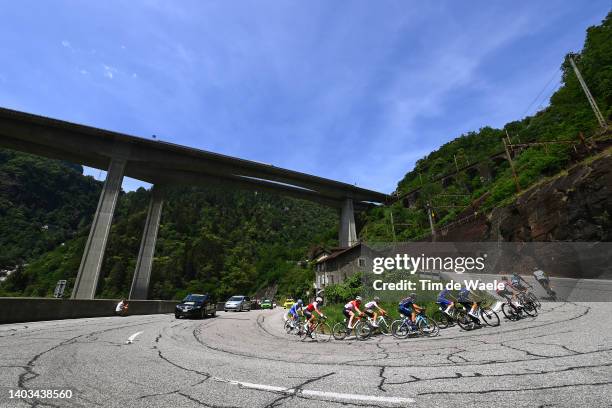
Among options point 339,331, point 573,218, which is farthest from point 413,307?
point 573,218

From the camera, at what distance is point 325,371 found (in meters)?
6.34

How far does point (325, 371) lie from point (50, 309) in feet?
58.5

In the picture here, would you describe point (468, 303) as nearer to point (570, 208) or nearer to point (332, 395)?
point (332, 395)

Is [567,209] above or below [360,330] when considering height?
above

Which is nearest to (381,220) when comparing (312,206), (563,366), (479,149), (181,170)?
(479,149)

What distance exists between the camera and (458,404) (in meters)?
4.15

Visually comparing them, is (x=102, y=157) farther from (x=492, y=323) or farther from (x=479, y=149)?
(x=479, y=149)

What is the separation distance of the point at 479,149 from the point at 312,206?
97.0 metres

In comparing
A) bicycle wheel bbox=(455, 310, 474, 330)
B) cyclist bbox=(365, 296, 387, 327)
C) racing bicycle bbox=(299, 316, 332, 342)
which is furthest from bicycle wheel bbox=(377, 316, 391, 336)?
bicycle wheel bbox=(455, 310, 474, 330)

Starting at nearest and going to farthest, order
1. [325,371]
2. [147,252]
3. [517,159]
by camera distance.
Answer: [325,371], [147,252], [517,159]

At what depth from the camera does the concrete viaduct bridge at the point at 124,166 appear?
3022cm

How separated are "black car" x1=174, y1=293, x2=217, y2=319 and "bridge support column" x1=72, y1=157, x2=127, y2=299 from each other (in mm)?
13497

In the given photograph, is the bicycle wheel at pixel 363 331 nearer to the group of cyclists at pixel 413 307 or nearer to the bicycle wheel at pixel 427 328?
the group of cyclists at pixel 413 307

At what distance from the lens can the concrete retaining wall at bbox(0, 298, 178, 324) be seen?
1436cm
